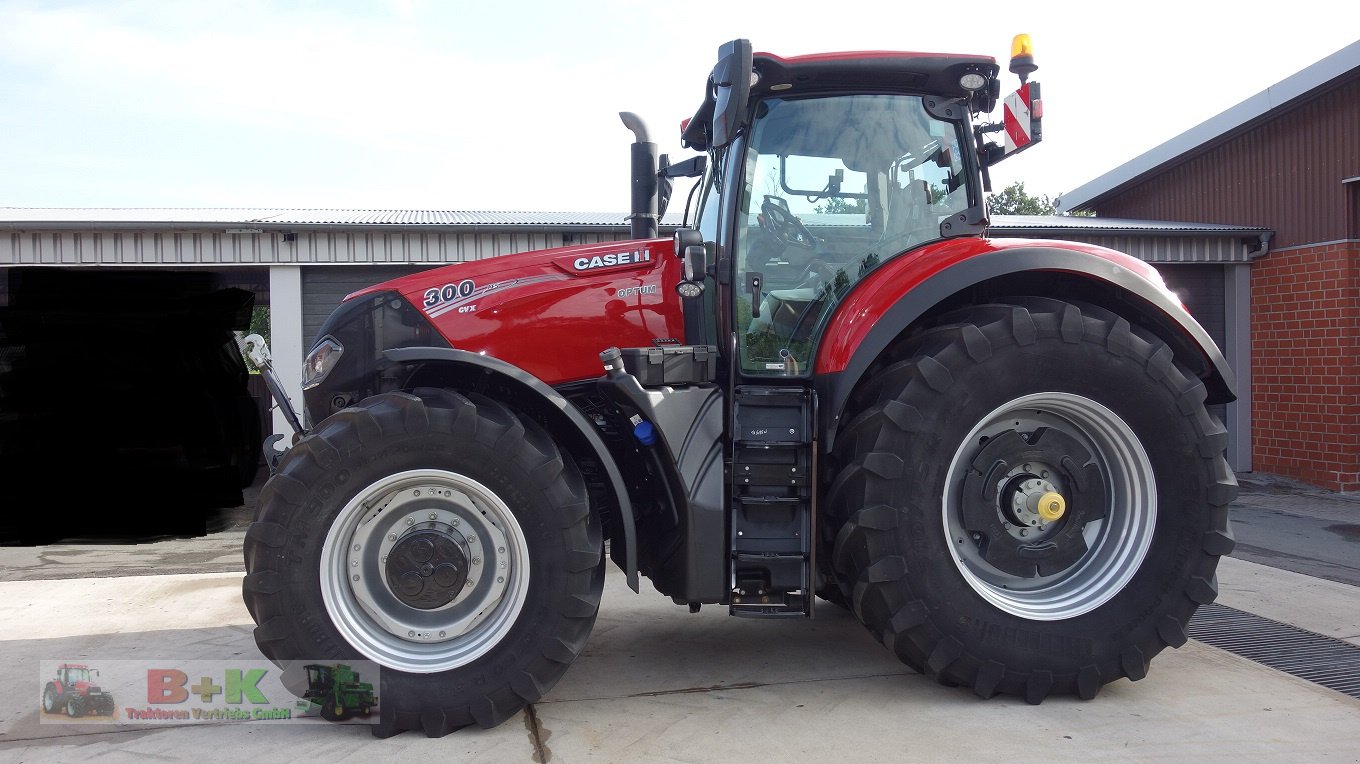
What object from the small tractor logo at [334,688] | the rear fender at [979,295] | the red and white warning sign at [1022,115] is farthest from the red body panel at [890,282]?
the small tractor logo at [334,688]

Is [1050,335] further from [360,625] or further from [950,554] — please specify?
[360,625]

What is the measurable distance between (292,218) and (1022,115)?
8.93 metres

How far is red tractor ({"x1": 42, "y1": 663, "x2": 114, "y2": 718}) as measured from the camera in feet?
11.5

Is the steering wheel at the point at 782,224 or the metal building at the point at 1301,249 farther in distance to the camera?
the metal building at the point at 1301,249

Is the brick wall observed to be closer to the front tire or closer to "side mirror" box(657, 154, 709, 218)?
the front tire

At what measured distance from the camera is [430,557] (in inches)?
130

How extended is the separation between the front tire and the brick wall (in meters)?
8.62

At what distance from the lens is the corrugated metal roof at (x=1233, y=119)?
32.6 ft

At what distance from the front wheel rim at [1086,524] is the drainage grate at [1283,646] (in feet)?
3.28

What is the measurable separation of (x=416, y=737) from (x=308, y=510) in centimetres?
87

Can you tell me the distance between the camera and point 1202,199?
12.7 m

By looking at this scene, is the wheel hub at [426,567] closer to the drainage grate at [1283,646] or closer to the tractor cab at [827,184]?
the tractor cab at [827,184]

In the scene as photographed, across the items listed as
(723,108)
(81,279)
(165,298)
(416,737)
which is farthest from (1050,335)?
(81,279)

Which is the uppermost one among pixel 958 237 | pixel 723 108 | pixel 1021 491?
pixel 723 108
